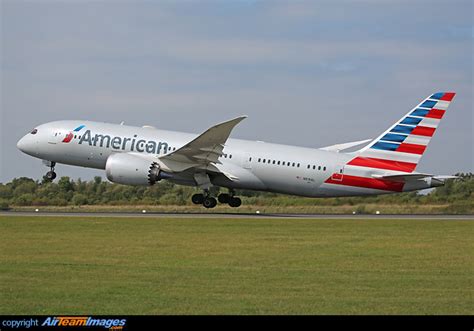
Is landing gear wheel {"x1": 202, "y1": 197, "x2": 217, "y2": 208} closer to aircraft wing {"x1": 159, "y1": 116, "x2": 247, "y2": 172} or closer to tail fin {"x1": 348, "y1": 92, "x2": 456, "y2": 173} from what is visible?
aircraft wing {"x1": 159, "y1": 116, "x2": 247, "y2": 172}

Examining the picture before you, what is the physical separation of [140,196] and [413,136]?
917 inches

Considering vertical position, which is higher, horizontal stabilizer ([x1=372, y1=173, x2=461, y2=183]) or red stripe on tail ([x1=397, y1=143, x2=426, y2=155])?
red stripe on tail ([x1=397, y1=143, x2=426, y2=155])

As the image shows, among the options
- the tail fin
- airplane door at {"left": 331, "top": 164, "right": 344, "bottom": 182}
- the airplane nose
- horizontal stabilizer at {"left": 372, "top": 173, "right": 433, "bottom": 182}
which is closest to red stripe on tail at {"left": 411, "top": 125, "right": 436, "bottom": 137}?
the tail fin

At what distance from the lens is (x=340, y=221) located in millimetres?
36125

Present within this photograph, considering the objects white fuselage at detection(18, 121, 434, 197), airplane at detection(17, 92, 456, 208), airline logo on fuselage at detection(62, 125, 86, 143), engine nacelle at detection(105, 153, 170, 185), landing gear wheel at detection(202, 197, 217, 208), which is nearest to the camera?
engine nacelle at detection(105, 153, 170, 185)

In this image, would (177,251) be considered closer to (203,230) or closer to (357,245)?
(357,245)

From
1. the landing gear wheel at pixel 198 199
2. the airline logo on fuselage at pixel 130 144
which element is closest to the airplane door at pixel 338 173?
the landing gear wheel at pixel 198 199

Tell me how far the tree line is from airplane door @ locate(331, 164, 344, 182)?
722 cm

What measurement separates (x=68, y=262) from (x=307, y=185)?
965 inches

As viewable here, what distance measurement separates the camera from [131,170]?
40969mm

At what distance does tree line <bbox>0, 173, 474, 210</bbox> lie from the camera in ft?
170

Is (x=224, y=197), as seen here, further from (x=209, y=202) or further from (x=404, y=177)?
(x=404, y=177)

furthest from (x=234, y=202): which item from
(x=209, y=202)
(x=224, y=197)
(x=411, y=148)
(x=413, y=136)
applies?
(x=413, y=136)
